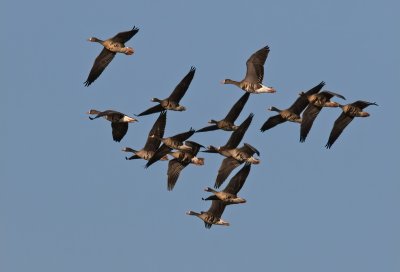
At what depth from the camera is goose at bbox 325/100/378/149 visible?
2884 inches

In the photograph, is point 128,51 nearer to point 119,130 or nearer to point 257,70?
point 119,130

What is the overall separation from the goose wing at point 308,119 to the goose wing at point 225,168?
125 inches

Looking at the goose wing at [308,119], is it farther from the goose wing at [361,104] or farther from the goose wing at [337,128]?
the goose wing at [361,104]

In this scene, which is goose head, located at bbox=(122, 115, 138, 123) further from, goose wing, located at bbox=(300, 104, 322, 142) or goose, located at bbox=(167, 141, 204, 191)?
goose wing, located at bbox=(300, 104, 322, 142)

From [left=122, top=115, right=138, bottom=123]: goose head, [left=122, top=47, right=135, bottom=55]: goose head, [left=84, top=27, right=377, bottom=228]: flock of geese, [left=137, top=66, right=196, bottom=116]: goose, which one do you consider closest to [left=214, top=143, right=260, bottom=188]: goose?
[left=84, top=27, right=377, bottom=228]: flock of geese

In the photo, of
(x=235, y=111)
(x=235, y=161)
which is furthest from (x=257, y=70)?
(x=235, y=161)

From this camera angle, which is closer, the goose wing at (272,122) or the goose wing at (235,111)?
the goose wing at (235,111)

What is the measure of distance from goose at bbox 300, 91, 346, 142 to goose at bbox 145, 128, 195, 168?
16.7 feet

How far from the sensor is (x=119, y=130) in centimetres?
7594

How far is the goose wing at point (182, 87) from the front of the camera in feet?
241

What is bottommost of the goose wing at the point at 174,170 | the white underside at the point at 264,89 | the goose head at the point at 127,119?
the goose wing at the point at 174,170

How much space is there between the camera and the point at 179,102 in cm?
7425

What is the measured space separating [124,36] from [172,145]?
204 inches

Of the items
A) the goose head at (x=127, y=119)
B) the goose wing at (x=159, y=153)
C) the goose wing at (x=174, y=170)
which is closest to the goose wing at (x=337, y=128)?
the goose wing at (x=174, y=170)
